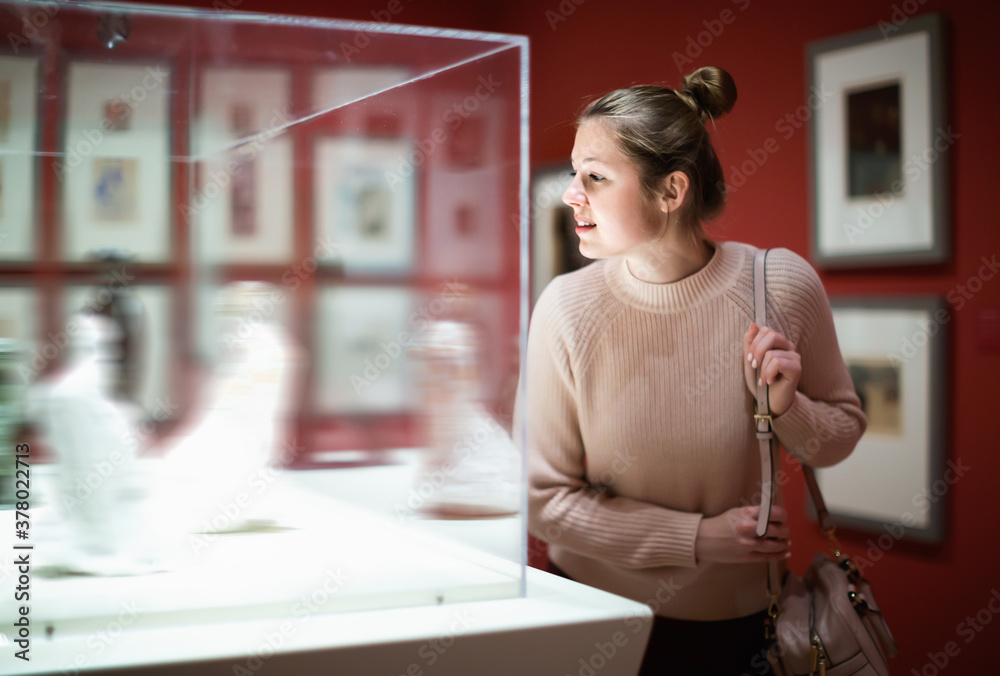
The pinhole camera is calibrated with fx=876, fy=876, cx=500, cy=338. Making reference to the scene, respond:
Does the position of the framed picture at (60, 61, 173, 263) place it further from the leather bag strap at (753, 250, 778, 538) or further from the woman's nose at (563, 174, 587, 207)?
the leather bag strap at (753, 250, 778, 538)

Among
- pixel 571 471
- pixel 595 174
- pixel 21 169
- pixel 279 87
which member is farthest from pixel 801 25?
pixel 21 169

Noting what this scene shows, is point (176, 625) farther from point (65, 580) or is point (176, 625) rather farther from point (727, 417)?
point (727, 417)

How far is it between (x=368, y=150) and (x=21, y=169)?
1.10ft

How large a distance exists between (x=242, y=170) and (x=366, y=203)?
0.13 m

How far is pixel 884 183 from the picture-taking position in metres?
2.20

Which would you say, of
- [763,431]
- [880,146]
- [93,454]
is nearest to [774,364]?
[763,431]

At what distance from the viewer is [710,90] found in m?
1.14

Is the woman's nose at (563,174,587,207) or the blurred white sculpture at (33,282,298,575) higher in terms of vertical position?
the woman's nose at (563,174,587,207)

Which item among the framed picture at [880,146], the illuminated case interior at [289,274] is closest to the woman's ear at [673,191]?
the illuminated case interior at [289,274]

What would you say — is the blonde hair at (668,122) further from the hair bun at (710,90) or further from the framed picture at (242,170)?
the framed picture at (242,170)

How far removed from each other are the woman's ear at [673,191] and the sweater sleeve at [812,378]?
16 centimetres

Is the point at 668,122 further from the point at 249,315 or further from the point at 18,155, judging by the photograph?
the point at 18,155

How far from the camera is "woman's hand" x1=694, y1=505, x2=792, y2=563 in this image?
3.81ft

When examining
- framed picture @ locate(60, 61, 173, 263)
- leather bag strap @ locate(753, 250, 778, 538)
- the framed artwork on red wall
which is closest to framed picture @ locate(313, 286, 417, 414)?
framed picture @ locate(60, 61, 173, 263)
